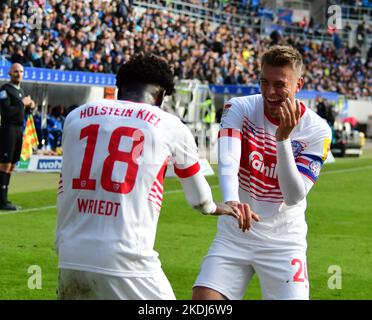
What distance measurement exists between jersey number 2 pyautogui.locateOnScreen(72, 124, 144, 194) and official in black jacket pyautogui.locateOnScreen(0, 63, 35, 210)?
10.8 meters

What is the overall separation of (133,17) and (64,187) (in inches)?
1249

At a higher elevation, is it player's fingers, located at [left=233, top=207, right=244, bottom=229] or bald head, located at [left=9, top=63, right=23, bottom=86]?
bald head, located at [left=9, top=63, right=23, bottom=86]

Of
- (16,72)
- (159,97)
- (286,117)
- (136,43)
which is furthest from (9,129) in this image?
(136,43)

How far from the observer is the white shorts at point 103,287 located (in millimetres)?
4840

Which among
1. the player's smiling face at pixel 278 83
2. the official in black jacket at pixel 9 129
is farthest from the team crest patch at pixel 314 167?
the official in black jacket at pixel 9 129

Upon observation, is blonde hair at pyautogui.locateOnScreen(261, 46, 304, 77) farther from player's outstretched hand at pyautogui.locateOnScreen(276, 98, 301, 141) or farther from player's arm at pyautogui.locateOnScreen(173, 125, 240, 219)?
player's arm at pyautogui.locateOnScreen(173, 125, 240, 219)

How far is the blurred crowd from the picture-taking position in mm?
26891

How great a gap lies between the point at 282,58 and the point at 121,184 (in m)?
1.61

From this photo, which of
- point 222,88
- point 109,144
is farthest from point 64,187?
point 222,88

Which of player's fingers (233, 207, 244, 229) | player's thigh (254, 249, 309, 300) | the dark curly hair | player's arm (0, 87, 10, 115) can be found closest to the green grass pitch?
player's arm (0, 87, 10, 115)

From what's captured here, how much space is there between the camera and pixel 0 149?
15.6 meters

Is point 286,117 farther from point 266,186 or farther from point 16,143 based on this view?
point 16,143

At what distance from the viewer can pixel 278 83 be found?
19.3 ft

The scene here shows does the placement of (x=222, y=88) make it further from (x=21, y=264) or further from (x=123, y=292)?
(x=123, y=292)
